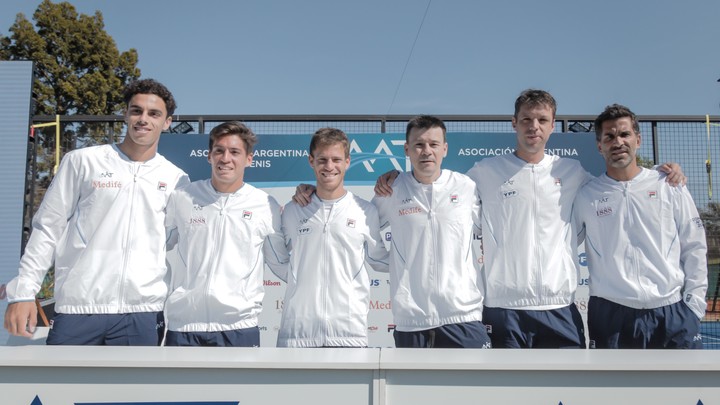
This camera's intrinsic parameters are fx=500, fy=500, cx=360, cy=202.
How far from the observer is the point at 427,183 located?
10.5 ft

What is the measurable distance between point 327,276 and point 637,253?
189 centimetres

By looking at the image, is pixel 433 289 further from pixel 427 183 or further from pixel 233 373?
pixel 233 373

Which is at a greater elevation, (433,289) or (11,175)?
(11,175)

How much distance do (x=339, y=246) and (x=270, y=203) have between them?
56 cm

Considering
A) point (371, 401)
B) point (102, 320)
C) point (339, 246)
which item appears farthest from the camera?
point (339, 246)

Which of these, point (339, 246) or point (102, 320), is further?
point (339, 246)

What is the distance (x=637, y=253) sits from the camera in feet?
10.0

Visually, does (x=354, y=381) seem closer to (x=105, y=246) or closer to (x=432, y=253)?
(x=432, y=253)

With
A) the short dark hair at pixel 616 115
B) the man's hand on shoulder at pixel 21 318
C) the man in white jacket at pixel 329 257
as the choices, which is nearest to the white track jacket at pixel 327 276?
the man in white jacket at pixel 329 257

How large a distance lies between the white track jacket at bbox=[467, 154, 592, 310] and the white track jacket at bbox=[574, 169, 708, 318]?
153 mm

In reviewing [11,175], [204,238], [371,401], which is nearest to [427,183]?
[204,238]

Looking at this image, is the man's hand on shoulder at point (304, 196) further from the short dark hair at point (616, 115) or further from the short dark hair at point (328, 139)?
the short dark hair at point (616, 115)

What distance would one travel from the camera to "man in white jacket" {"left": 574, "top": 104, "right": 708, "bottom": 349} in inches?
119

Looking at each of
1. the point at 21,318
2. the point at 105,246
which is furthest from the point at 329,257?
the point at 21,318
